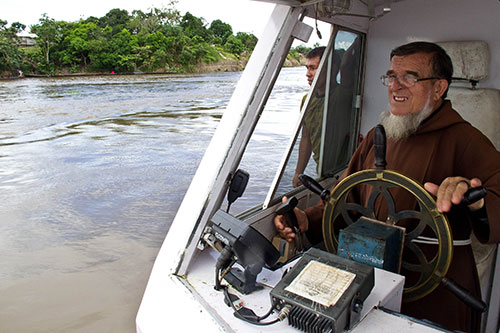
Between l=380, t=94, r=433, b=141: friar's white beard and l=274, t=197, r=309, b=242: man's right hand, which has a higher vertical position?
l=380, t=94, r=433, b=141: friar's white beard

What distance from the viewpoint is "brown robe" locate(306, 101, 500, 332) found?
164 cm

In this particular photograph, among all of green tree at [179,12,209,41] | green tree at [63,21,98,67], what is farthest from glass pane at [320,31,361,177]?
green tree at [179,12,209,41]

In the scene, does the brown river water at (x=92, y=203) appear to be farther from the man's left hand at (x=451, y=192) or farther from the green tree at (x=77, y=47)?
the green tree at (x=77, y=47)

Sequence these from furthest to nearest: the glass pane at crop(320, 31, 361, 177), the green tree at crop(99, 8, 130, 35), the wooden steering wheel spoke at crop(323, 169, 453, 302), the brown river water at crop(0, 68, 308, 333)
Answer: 1. the green tree at crop(99, 8, 130, 35)
2. the brown river water at crop(0, 68, 308, 333)
3. the glass pane at crop(320, 31, 361, 177)
4. the wooden steering wheel spoke at crop(323, 169, 453, 302)

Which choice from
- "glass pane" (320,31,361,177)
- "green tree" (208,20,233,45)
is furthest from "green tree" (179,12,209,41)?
"glass pane" (320,31,361,177)

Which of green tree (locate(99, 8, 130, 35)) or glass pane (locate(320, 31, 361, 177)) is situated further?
green tree (locate(99, 8, 130, 35))

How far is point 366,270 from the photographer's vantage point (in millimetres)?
1089

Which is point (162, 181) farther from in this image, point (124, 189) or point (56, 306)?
point (56, 306)

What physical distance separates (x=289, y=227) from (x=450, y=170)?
29.3 inches

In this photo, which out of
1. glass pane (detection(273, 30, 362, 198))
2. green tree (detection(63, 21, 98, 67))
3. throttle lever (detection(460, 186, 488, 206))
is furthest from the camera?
green tree (detection(63, 21, 98, 67))

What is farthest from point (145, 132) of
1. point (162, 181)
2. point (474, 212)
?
point (474, 212)

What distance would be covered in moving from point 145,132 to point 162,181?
15.5 feet

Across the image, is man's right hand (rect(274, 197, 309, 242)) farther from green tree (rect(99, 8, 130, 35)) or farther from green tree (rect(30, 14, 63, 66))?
green tree (rect(99, 8, 130, 35))

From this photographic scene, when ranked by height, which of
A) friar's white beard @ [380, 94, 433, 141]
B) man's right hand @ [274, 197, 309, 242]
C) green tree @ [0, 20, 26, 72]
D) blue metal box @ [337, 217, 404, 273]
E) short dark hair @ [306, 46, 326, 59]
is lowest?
man's right hand @ [274, 197, 309, 242]
